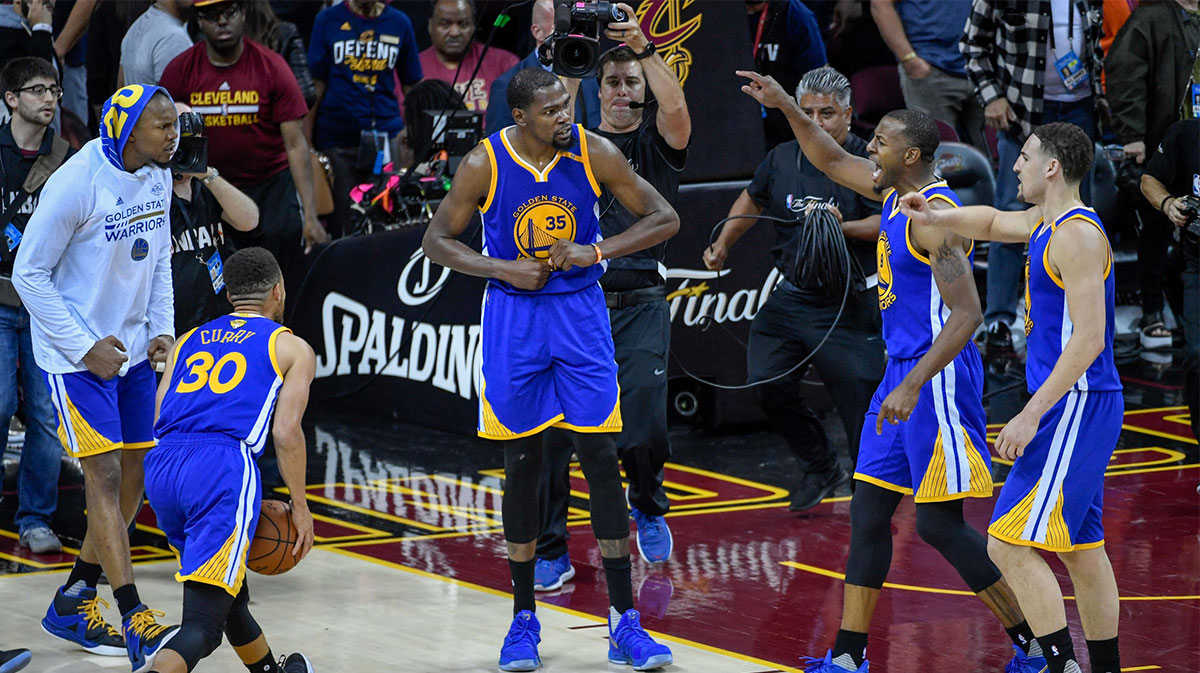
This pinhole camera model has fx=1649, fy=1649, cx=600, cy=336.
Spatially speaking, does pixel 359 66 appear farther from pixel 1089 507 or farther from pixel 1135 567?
pixel 1089 507

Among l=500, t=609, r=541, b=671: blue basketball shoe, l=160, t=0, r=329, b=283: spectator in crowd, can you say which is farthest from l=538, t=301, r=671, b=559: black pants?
l=160, t=0, r=329, b=283: spectator in crowd

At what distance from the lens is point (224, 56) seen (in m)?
10.1

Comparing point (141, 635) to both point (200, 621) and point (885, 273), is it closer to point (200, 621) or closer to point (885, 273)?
point (200, 621)

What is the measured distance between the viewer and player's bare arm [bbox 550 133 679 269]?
647 cm

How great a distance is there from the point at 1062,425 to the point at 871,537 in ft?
2.69

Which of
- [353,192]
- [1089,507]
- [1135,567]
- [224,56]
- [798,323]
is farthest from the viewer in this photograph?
[353,192]

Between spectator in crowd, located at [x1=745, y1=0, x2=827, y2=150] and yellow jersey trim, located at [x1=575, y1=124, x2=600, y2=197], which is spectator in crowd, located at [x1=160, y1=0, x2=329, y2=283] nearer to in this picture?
spectator in crowd, located at [x1=745, y1=0, x2=827, y2=150]

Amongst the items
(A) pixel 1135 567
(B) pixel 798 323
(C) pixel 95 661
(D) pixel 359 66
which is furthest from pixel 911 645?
(D) pixel 359 66

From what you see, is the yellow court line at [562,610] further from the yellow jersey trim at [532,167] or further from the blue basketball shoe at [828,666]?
the yellow jersey trim at [532,167]

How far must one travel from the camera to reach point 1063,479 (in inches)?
223

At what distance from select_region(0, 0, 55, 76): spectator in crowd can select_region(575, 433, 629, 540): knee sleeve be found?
4.97 m

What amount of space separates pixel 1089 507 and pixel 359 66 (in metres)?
7.72

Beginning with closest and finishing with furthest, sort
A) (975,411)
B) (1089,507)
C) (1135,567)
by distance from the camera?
1. (1089,507)
2. (975,411)
3. (1135,567)

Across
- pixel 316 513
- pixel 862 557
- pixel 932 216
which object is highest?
pixel 932 216
